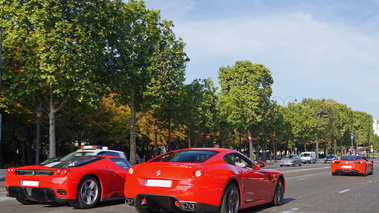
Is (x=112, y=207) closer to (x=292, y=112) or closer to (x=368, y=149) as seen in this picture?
(x=292, y=112)

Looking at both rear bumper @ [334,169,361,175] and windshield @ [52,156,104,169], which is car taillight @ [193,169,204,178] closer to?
windshield @ [52,156,104,169]

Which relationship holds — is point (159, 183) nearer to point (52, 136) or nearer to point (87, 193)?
point (87, 193)

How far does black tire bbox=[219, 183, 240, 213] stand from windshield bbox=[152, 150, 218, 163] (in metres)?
0.72

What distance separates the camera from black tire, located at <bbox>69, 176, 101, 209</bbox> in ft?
30.3

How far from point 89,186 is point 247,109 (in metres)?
52.4

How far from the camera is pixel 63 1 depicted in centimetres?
2655

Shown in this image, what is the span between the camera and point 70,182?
895 cm

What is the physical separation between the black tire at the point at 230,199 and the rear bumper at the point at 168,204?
0.81 feet

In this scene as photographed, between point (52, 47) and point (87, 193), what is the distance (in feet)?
60.4

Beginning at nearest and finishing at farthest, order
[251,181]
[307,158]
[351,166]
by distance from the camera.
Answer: [251,181], [351,166], [307,158]

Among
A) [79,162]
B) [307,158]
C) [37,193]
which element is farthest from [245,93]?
[37,193]

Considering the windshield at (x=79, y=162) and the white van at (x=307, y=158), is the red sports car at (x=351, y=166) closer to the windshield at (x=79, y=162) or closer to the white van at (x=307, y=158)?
the windshield at (x=79, y=162)

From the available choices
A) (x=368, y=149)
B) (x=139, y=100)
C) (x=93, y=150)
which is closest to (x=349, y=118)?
(x=368, y=149)

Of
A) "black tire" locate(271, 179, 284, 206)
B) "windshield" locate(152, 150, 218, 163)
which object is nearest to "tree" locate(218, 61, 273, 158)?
"black tire" locate(271, 179, 284, 206)
